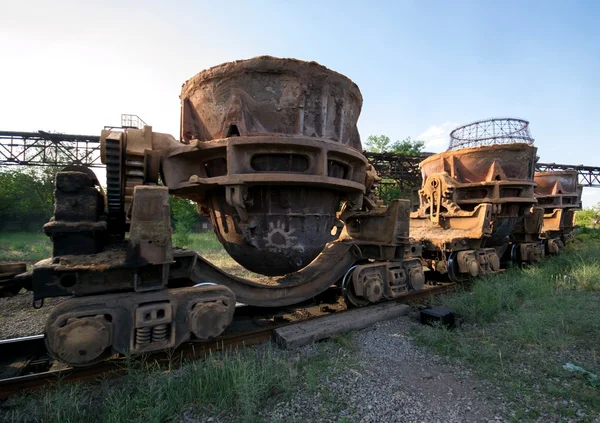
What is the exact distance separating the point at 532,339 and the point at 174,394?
407 cm

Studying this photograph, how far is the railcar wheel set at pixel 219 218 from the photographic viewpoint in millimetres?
2576

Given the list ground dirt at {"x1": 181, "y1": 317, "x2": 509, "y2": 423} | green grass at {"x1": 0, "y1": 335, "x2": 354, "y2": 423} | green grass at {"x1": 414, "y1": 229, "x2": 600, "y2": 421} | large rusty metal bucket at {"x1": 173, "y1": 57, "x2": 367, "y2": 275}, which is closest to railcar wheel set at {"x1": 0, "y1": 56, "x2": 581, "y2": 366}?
large rusty metal bucket at {"x1": 173, "y1": 57, "x2": 367, "y2": 275}

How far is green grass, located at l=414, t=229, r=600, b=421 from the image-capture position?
255cm

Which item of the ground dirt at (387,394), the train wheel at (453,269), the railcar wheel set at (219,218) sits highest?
the railcar wheel set at (219,218)

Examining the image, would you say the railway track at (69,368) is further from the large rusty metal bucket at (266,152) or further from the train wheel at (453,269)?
the train wheel at (453,269)

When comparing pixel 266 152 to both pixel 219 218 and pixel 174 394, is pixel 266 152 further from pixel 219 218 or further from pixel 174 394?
pixel 174 394

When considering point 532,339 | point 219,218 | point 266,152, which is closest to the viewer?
point 266,152

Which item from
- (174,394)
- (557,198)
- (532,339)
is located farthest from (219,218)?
(557,198)

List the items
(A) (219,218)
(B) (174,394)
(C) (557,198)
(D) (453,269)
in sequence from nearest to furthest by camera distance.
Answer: (B) (174,394), (A) (219,218), (D) (453,269), (C) (557,198)

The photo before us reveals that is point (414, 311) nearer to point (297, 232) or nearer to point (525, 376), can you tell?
point (525, 376)

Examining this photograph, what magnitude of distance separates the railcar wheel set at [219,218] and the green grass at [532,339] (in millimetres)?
1116

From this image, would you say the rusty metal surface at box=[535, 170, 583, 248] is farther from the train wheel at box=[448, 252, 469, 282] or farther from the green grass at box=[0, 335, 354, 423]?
the green grass at box=[0, 335, 354, 423]

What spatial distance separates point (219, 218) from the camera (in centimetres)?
379

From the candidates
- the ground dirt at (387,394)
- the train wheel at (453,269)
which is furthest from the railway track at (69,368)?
the train wheel at (453,269)
